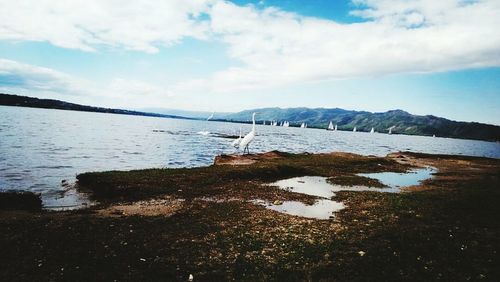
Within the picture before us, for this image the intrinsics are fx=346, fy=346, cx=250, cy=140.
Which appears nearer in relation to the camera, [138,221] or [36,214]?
[138,221]

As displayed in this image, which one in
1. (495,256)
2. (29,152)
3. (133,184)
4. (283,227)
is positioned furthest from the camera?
(29,152)

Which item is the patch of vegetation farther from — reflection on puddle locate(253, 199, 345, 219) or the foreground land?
reflection on puddle locate(253, 199, 345, 219)

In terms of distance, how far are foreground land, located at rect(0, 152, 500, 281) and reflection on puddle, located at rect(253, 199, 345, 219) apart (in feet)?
2.62

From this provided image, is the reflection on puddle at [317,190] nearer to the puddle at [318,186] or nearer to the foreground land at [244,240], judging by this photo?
the puddle at [318,186]

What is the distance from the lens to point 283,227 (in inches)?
677

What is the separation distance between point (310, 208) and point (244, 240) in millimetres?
8695

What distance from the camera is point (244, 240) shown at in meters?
15.2

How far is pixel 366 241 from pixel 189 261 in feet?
25.5

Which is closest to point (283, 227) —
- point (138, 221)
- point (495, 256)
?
point (138, 221)

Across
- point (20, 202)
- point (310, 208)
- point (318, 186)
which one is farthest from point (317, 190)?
point (20, 202)

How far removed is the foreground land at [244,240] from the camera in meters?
11.9

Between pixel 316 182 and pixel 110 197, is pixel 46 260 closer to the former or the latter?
pixel 110 197

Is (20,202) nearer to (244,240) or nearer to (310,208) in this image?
(244,240)

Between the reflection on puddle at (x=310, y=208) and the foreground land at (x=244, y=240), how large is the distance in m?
0.80
